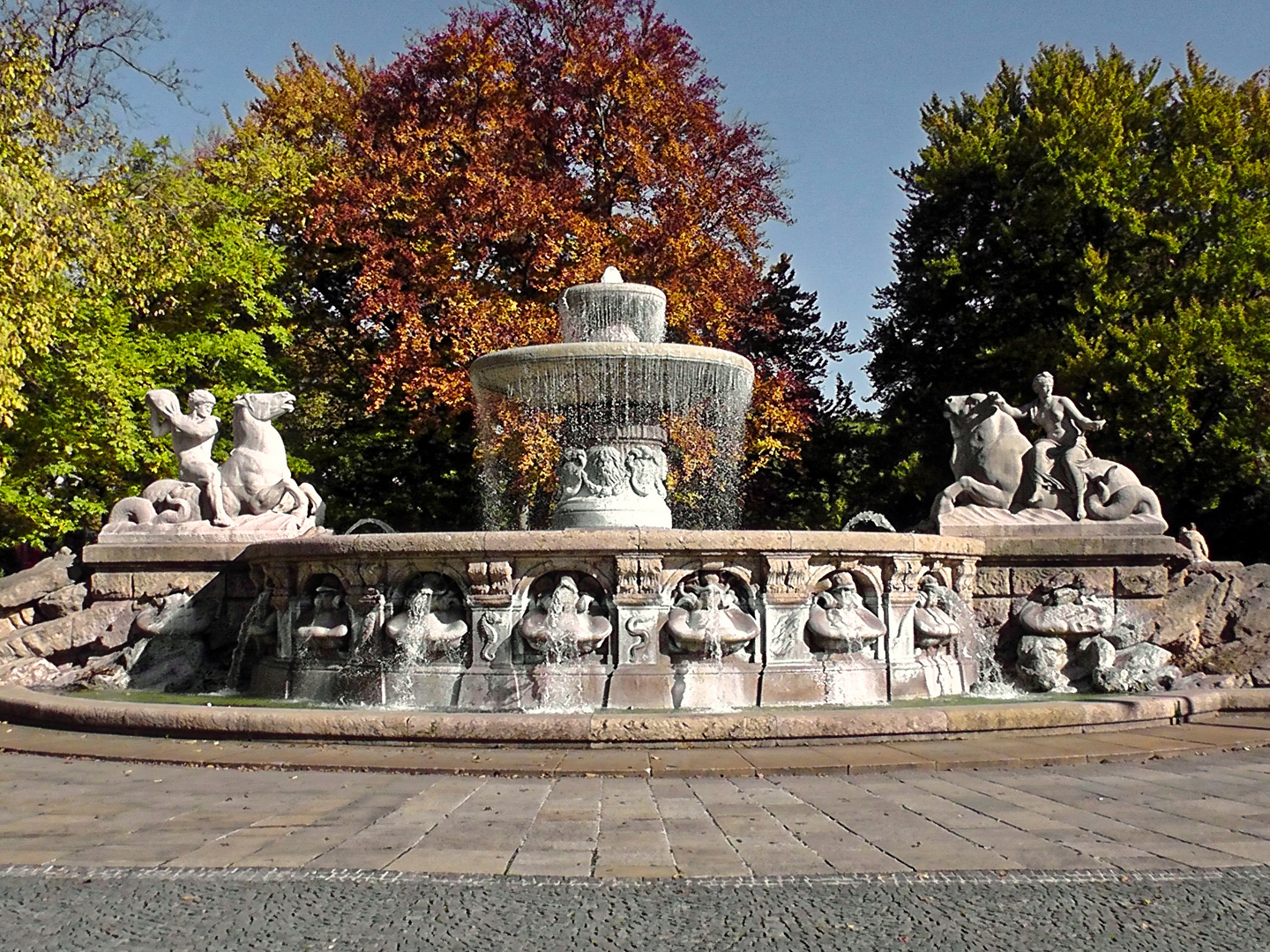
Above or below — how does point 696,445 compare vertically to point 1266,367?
below

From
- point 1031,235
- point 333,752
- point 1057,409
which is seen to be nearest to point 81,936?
point 333,752

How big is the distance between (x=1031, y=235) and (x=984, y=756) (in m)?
20.1

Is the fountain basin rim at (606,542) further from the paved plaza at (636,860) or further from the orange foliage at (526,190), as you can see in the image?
the orange foliage at (526,190)

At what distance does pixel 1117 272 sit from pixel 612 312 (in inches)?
582

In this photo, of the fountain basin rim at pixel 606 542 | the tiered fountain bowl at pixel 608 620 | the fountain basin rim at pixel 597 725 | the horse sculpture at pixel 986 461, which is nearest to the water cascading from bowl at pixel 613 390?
the horse sculpture at pixel 986 461

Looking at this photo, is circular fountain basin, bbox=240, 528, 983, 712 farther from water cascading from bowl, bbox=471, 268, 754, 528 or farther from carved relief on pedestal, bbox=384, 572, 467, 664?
water cascading from bowl, bbox=471, 268, 754, 528

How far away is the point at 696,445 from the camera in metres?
20.1

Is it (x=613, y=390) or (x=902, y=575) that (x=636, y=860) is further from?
(x=613, y=390)

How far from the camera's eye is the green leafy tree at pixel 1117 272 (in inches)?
866

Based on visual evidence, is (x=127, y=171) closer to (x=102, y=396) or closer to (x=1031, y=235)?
(x=102, y=396)

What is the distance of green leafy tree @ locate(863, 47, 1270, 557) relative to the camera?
2200cm

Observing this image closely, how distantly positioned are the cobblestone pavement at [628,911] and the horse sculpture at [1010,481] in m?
7.86

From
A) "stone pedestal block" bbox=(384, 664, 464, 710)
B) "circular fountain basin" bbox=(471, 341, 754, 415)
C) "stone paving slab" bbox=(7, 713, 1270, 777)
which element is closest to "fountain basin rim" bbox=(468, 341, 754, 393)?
"circular fountain basin" bbox=(471, 341, 754, 415)

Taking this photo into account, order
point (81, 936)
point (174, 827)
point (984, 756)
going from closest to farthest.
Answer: point (81, 936) < point (174, 827) < point (984, 756)
